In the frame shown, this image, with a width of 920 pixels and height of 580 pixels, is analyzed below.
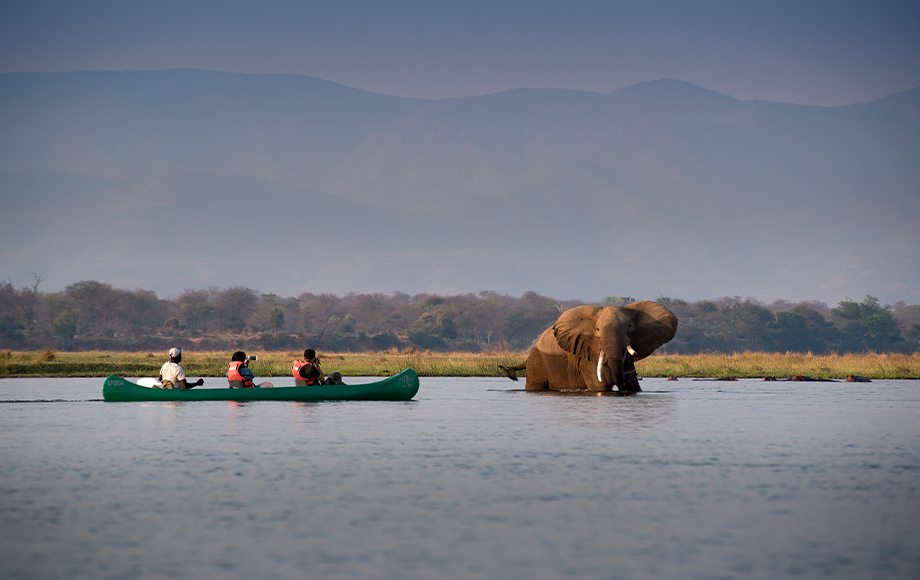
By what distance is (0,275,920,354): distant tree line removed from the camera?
353ft

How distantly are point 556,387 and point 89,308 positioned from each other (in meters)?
96.2

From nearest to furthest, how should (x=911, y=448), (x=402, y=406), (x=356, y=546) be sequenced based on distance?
(x=356, y=546)
(x=911, y=448)
(x=402, y=406)

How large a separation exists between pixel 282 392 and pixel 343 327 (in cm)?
10277

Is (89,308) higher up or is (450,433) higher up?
(89,308)

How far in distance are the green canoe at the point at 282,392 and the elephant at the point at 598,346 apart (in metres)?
4.96

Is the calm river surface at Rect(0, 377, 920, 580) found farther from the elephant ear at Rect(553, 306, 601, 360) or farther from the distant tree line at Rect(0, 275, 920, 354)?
the distant tree line at Rect(0, 275, 920, 354)

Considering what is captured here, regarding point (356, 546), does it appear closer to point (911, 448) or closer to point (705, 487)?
point (705, 487)

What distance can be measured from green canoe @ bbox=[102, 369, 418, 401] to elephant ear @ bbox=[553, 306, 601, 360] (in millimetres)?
4724

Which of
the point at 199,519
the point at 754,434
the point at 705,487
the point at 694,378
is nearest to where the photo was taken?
the point at 199,519

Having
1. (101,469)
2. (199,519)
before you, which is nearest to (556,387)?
(101,469)

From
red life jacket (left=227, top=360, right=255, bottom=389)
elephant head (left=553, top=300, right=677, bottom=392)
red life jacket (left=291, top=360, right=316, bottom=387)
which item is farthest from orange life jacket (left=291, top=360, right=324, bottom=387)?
elephant head (left=553, top=300, right=677, bottom=392)

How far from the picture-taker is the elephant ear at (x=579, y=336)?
27.9 m

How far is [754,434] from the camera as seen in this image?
17516 millimetres

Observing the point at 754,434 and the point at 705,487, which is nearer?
the point at 705,487
